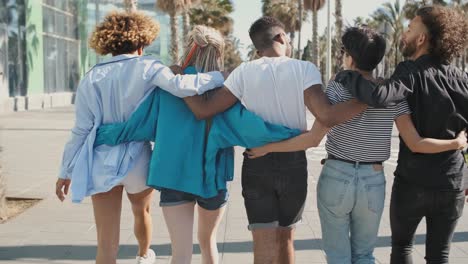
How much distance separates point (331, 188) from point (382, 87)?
23.7 inches

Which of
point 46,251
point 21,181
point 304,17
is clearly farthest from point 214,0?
point 46,251

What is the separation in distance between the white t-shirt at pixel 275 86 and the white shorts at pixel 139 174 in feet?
2.30

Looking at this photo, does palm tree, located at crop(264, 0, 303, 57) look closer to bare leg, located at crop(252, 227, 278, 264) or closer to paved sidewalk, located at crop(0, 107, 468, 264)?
paved sidewalk, located at crop(0, 107, 468, 264)

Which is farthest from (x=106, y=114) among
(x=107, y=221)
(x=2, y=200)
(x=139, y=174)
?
(x=2, y=200)

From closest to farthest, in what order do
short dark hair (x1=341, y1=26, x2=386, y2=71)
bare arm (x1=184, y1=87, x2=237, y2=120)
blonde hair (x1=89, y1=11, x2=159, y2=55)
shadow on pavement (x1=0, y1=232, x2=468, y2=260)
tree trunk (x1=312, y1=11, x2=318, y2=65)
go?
short dark hair (x1=341, y1=26, x2=386, y2=71)
bare arm (x1=184, y1=87, x2=237, y2=120)
blonde hair (x1=89, y1=11, x2=159, y2=55)
shadow on pavement (x1=0, y1=232, x2=468, y2=260)
tree trunk (x1=312, y1=11, x2=318, y2=65)

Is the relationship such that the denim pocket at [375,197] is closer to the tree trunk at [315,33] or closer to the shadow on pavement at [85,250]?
the shadow on pavement at [85,250]

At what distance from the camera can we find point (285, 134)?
2.95 metres

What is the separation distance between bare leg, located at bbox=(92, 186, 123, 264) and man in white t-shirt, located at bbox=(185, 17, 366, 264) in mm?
780

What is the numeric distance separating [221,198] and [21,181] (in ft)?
17.9

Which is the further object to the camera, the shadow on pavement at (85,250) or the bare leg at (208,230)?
the shadow on pavement at (85,250)

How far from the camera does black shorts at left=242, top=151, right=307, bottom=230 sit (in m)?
3.00

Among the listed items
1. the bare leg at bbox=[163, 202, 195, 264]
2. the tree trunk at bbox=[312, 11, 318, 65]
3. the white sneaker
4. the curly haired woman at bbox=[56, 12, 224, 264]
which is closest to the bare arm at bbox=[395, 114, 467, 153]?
the curly haired woman at bbox=[56, 12, 224, 264]

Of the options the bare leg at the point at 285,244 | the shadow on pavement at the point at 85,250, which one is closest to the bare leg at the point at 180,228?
the bare leg at the point at 285,244

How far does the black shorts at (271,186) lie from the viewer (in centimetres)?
300
